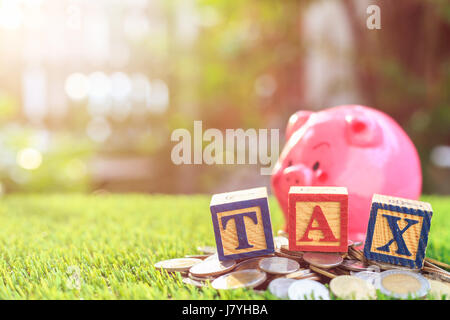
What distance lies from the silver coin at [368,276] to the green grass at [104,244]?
303 mm

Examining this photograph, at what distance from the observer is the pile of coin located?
49.0 inches

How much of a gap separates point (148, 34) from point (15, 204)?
6.08 meters

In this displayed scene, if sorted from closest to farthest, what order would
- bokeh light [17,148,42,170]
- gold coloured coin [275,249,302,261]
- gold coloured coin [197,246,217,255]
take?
gold coloured coin [275,249,302,261]
gold coloured coin [197,246,217,255]
bokeh light [17,148,42,170]

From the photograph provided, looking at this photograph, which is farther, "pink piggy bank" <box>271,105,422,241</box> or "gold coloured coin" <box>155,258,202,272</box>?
"pink piggy bank" <box>271,105,422,241</box>

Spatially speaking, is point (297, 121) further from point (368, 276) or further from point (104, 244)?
point (104, 244)

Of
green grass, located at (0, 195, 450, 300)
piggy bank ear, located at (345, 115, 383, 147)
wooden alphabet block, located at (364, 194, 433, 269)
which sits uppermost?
piggy bank ear, located at (345, 115, 383, 147)

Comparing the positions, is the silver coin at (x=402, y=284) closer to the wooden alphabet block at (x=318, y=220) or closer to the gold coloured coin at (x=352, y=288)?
the gold coloured coin at (x=352, y=288)

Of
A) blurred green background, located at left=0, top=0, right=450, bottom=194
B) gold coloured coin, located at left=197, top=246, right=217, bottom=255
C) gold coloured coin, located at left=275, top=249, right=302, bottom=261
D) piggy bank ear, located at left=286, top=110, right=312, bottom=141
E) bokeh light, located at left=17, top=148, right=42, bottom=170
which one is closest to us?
gold coloured coin, located at left=275, top=249, right=302, bottom=261

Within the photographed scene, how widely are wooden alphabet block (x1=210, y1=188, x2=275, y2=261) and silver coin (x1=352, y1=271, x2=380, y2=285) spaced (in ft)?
0.89

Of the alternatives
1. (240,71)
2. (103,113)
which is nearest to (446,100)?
(240,71)

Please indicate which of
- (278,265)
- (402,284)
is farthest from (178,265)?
(402,284)

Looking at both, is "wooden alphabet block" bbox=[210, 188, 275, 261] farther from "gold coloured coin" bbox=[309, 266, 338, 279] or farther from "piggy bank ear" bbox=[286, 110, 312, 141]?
"piggy bank ear" bbox=[286, 110, 312, 141]

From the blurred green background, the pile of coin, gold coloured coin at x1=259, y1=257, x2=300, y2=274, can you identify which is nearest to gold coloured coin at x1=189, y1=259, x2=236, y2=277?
the pile of coin
